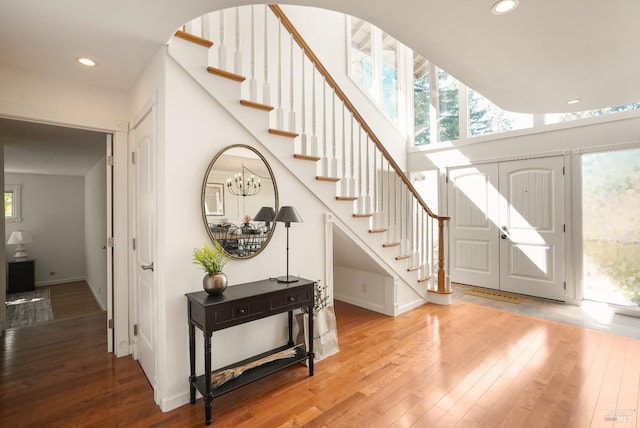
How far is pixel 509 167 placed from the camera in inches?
188

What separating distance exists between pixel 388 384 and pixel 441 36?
2.55m

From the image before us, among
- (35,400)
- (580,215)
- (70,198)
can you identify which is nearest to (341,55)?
(580,215)

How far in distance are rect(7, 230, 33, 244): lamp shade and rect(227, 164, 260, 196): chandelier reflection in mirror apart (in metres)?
5.80

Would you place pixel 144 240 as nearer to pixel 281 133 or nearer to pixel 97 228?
pixel 281 133

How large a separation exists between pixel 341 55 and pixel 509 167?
10.6ft

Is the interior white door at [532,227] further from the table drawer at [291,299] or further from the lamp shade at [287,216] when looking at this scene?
the lamp shade at [287,216]

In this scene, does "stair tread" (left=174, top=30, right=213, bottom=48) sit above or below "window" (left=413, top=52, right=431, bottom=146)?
below

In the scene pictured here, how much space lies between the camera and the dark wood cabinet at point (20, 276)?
5.52 m

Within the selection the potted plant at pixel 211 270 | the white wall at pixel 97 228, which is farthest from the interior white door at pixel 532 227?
the white wall at pixel 97 228

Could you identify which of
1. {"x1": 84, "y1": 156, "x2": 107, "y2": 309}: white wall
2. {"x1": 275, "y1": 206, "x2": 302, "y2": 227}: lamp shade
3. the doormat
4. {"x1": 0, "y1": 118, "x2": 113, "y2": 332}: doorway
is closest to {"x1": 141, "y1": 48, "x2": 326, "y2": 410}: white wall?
{"x1": 275, "y1": 206, "x2": 302, "y2": 227}: lamp shade

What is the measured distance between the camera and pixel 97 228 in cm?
504

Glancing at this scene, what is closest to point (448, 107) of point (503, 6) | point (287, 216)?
point (503, 6)

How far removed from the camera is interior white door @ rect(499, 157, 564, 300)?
172 inches

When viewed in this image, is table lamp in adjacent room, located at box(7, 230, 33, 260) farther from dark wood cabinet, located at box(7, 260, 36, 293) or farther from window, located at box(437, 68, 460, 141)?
window, located at box(437, 68, 460, 141)
